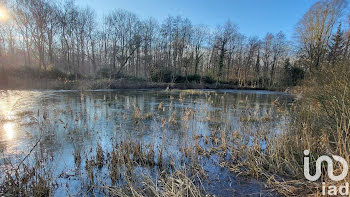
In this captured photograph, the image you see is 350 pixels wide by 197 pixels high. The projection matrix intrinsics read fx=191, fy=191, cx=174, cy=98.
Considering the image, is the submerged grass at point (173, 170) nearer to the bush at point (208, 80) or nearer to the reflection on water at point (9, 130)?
the reflection on water at point (9, 130)

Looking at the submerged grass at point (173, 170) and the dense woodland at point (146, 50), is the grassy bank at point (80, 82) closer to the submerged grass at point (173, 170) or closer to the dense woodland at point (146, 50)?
the dense woodland at point (146, 50)

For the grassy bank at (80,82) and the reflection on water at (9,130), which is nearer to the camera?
the reflection on water at (9,130)

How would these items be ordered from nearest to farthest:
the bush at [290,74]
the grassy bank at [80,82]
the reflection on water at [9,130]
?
the reflection on water at [9,130]
the grassy bank at [80,82]
the bush at [290,74]

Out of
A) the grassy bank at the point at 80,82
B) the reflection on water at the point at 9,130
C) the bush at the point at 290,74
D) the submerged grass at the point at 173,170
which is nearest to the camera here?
the submerged grass at the point at 173,170

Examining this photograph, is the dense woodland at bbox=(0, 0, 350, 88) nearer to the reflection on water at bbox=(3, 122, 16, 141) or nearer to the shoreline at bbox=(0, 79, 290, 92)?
the shoreline at bbox=(0, 79, 290, 92)

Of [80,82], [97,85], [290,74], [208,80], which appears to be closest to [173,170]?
[97,85]

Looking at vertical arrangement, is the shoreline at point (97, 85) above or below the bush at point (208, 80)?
below

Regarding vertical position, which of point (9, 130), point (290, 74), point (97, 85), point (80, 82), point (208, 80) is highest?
point (290, 74)

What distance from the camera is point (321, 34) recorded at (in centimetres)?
2169

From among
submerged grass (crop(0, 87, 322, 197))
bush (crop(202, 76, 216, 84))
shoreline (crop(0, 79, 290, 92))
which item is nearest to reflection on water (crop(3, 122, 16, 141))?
submerged grass (crop(0, 87, 322, 197))

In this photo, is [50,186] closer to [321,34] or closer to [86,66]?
[321,34]

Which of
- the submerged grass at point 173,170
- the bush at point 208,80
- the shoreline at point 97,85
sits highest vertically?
the bush at point 208,80

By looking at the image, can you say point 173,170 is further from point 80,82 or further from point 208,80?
point 208,80

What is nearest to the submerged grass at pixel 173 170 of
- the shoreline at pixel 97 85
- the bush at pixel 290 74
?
the shoreline at pixel 97 85
